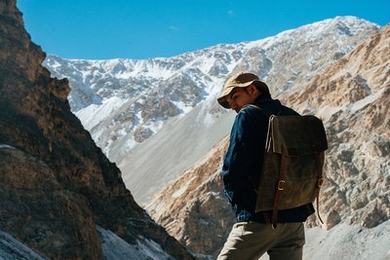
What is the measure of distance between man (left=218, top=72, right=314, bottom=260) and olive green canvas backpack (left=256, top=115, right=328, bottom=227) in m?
0.08

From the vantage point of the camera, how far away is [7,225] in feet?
72.8

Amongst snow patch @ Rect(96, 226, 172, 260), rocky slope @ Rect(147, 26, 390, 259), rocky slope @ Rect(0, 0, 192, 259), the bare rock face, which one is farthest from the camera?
the bare rock face

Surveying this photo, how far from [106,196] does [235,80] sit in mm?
35034

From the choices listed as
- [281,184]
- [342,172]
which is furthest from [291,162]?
[342,172]

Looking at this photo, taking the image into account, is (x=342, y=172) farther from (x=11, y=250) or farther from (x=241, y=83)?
(x=241, y=83)

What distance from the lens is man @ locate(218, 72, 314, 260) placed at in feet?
15.9

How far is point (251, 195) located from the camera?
4.89 m

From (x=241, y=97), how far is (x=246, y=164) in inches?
28.1

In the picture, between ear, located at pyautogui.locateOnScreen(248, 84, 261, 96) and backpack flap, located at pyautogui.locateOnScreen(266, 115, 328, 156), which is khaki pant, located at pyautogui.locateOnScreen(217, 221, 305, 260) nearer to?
backpack flap, located at pyautogui.locateOnScreen(266, 115, 328, 156)

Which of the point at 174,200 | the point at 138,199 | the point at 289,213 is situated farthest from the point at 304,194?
the point at 138,199

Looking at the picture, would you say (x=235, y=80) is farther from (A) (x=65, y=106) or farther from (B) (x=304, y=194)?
(A) (x=65, y=106)

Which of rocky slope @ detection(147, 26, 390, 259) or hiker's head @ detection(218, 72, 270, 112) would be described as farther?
rocky slope @ detection(147, 26, 390, 259)

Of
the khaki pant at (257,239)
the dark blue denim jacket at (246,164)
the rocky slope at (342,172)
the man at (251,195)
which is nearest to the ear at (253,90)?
the man at (251,195)

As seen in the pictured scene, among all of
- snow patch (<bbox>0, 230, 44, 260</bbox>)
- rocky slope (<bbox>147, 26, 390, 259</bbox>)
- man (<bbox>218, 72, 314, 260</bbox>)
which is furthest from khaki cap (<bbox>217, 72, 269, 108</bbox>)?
rocky slope (<bbox>147, 26, 390, 259</bbox>)
